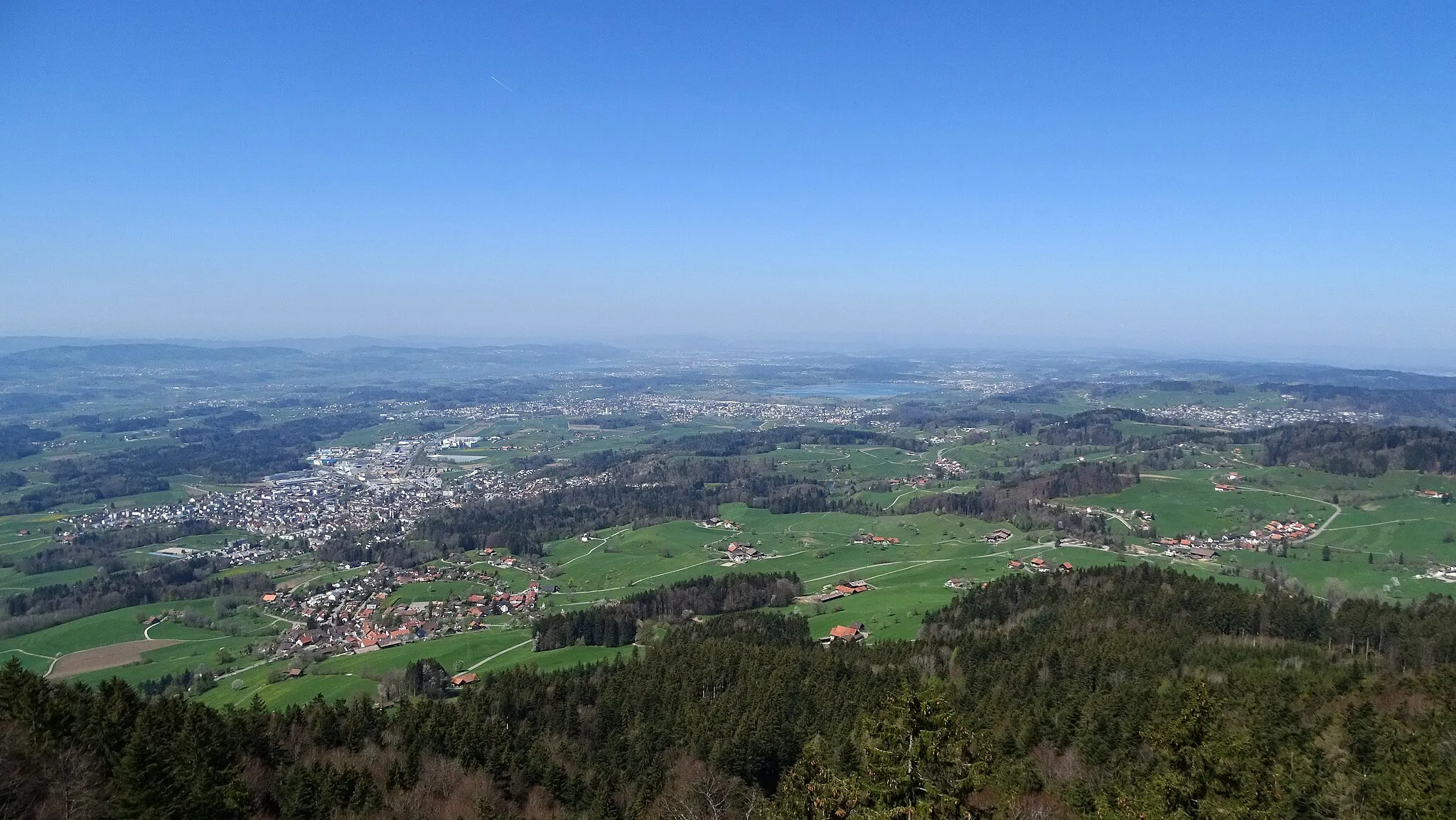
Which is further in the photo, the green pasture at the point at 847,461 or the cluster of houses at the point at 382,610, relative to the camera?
the green pasture at the point at 847,461

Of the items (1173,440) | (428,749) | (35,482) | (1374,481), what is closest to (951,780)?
(428,749)

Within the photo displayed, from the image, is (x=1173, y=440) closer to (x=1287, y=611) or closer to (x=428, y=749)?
(x=1287, y=611)

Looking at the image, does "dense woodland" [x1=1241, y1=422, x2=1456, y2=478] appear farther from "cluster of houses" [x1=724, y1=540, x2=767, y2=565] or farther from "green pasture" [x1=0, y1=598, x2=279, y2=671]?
"green pasture" [x1=0, y1=598, x2=279, y2=671]

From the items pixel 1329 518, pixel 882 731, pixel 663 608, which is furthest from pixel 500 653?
pixel 1329 518

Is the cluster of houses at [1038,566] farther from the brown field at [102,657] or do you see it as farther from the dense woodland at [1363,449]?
the brown field at [102,657]

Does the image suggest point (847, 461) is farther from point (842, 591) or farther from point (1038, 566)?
point (842, 591)

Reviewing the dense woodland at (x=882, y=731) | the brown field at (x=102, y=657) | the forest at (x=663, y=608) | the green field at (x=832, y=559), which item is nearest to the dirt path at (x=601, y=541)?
the green field at (x=832, y=559)
